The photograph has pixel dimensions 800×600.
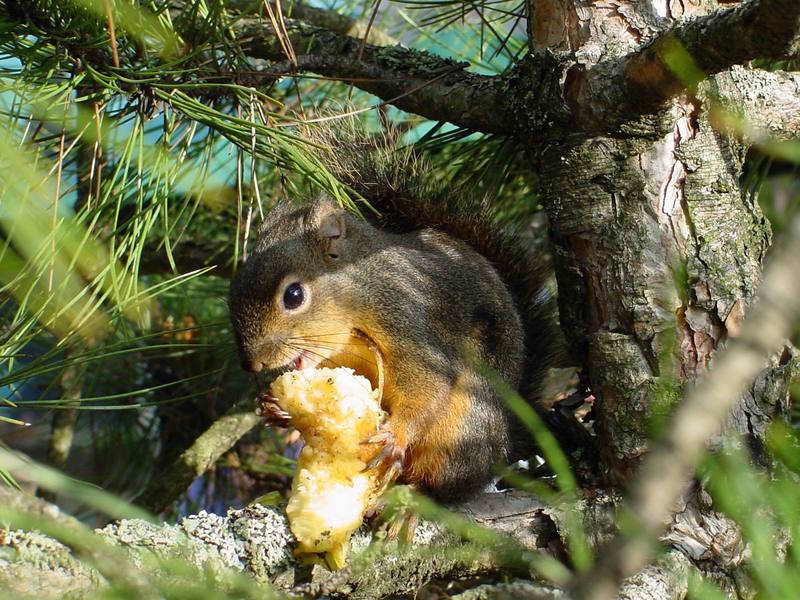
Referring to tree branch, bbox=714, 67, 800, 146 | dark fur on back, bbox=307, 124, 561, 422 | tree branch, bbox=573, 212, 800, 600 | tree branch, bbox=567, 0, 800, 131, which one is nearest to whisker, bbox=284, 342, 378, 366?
dark fur on back, bbox=307, 124, 561, 422

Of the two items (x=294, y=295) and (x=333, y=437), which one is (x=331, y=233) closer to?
(x=294, y=295)

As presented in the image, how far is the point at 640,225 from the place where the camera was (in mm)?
1175

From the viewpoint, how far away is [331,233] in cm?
154

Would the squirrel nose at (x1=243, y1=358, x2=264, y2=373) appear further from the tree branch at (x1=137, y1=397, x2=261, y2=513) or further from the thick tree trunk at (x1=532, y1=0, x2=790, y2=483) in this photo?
the thick tree trunk at (x1=532, y1=0, x2=790, y2=483)

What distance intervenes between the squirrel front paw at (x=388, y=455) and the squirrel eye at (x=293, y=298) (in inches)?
11.5

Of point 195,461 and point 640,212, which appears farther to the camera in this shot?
point 195,461

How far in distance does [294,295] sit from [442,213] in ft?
1.09

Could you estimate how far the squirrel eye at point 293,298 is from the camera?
4.77ft

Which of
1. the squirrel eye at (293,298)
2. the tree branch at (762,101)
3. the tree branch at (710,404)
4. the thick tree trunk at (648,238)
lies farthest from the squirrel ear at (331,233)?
the tree branch at (710,404)

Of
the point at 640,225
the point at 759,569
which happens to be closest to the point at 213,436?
the point at 640,225

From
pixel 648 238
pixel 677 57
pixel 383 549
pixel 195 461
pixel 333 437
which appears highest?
pixel 677 57

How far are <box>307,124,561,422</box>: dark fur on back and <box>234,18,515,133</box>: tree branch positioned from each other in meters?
0.13

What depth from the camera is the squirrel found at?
4.43 ft

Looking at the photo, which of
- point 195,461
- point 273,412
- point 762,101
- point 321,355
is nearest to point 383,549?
point 273,412
